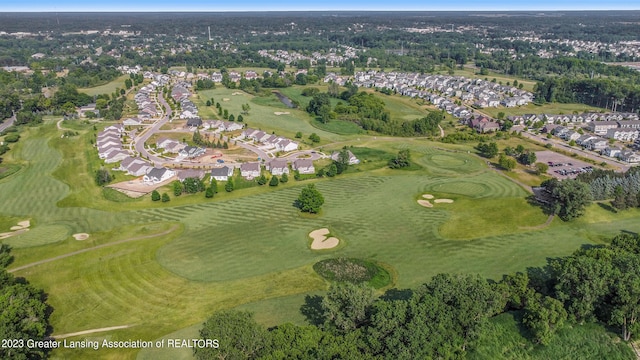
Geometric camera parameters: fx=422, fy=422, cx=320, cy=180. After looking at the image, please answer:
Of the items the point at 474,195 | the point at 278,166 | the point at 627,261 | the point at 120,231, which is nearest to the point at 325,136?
the point at 278,166

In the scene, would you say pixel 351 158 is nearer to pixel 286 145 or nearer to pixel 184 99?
pixel 286 145

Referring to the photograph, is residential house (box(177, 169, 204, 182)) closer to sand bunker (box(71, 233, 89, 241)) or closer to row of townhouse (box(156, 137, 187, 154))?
row of townhouse (box(156, 137, 187, 154))

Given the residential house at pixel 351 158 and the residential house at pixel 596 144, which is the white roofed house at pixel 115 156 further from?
the residential house at pixel 596 144

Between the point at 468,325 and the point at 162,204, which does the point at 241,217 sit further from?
the point at 468,325

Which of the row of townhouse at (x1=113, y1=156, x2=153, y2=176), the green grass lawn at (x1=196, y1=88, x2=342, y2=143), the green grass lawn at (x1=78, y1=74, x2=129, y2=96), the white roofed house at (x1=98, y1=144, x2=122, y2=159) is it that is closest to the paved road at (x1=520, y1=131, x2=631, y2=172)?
the green grass lawn at (x1=196, y1=88, x2=342, y2=143)

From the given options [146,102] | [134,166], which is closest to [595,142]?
[134,166]

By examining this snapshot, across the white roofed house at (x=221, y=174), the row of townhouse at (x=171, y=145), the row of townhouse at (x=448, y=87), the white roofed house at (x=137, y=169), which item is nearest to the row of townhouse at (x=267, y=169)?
the white roofed house at (x=221, y=174)
